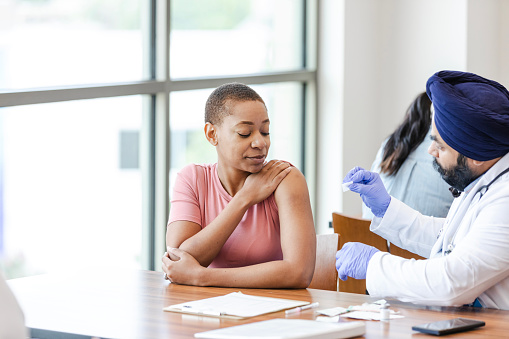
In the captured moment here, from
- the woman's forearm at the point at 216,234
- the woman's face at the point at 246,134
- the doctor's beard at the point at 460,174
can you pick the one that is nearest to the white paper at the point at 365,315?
the doctor's beard at the point at 460,174

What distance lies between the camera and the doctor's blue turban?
1.68 meters

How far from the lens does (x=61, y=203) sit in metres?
3.14

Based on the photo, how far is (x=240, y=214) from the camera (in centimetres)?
202

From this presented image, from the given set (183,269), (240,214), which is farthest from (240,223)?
(183,269)

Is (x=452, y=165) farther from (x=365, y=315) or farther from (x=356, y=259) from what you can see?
(x=365, y=315)

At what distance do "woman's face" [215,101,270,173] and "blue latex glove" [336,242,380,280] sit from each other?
0.37 m

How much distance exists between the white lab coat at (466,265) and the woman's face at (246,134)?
1.63 ft

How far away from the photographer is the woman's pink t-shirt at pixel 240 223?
2.06m

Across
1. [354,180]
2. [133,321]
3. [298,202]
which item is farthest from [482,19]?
[133,321]

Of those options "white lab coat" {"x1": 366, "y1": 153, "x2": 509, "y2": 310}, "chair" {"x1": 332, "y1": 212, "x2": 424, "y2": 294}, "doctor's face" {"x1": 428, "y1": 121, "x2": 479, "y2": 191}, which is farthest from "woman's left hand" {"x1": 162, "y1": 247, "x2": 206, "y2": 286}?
"chair" {"x1": 332, "y1": 212, "x2": 424, "y2": 294}

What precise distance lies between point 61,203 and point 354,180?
1.44m

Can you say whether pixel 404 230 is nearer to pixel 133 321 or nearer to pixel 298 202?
pixel 298 202

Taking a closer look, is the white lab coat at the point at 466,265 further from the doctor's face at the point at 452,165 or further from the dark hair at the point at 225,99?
the dark hair at the point at 225,99

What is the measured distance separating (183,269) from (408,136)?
1.40 meters
